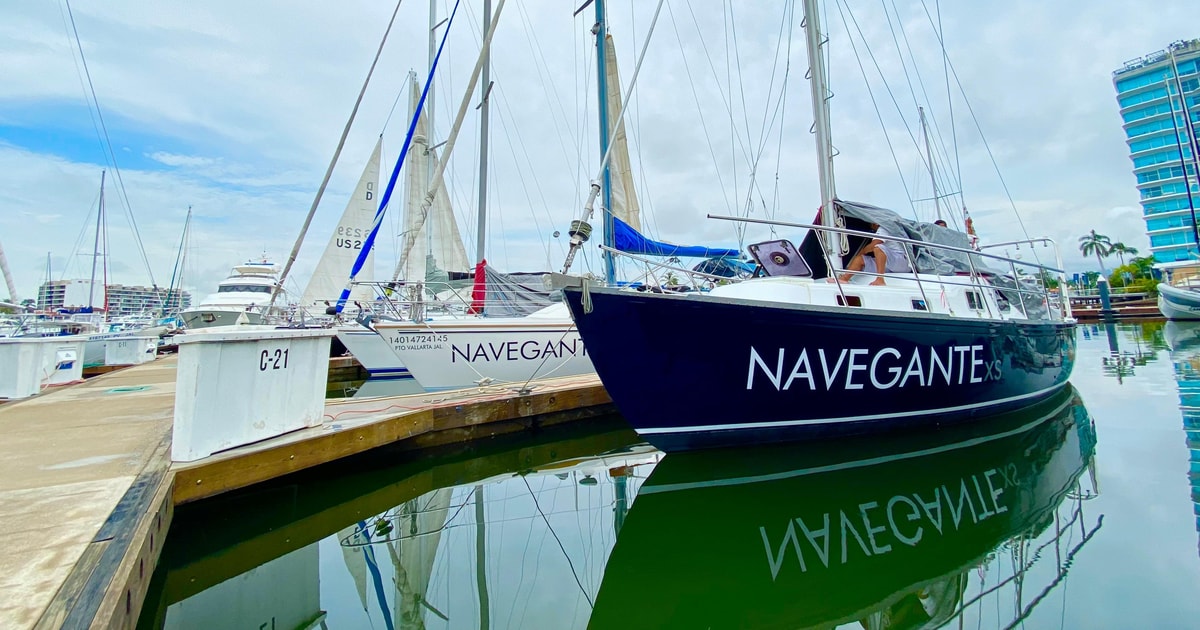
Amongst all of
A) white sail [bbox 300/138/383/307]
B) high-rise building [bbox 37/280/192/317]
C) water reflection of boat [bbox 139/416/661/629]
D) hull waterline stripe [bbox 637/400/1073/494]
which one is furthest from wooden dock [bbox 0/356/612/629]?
high-rise building [bbox 37/280/192/317]

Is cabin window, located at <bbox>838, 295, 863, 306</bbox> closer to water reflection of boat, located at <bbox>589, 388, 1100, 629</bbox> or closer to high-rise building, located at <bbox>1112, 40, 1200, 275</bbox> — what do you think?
water reflection of boat, located at <bbox>589, 388, 1100, 629</bbox>

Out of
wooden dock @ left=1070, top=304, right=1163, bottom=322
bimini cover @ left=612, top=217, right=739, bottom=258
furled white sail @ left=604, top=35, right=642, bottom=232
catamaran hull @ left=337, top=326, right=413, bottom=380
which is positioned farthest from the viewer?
wooden dock @ left=1070, top=304, right=1163, bottom=322

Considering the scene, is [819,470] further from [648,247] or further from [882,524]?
[648,247]

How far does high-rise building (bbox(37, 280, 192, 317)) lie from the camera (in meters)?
24.7

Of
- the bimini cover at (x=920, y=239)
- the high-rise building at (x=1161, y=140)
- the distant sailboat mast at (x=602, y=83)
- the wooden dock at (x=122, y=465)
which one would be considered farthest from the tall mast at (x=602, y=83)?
the high-rise building at (x=1161, y=140)

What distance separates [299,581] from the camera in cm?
368

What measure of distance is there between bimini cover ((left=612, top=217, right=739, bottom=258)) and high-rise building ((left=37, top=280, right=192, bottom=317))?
20387 mm

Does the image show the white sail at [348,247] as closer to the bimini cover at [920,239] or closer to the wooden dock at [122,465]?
the wooden dock at [122,465]

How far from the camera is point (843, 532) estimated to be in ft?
13.8

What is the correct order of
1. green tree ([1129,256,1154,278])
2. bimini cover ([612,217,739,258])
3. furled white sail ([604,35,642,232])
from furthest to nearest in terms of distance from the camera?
green tree ([1129,256,1154,278]) → furled white sail ([604,35,642,232]) → bimini cover ([612,217,739,258])

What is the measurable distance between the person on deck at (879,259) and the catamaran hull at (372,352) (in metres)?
10.5

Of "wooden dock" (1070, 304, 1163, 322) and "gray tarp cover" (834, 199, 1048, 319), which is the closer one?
"gray tarp cover" (834, 199, 1048, 319)

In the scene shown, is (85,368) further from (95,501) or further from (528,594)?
(528,594)

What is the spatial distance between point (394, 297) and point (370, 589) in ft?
24.4
